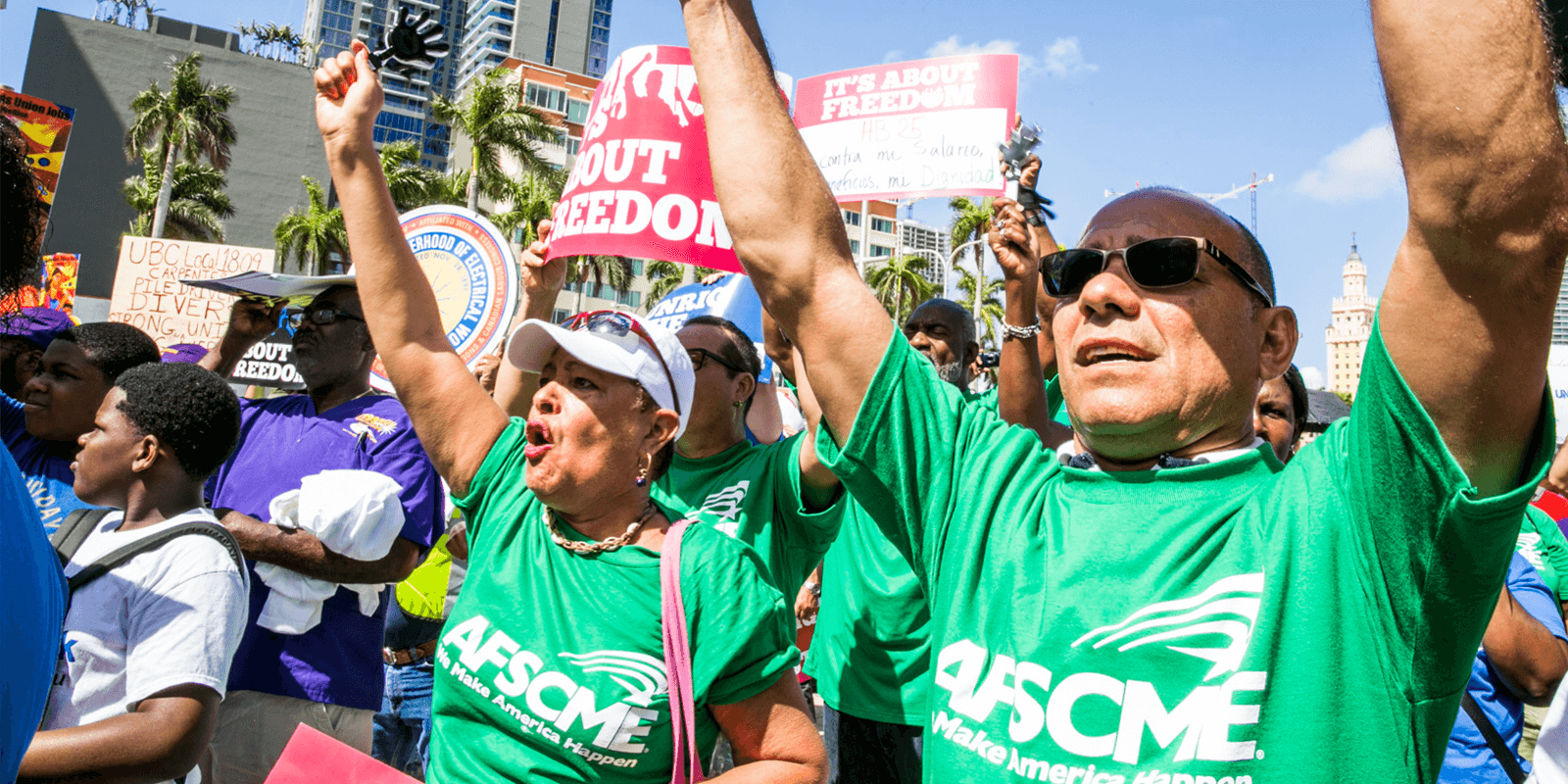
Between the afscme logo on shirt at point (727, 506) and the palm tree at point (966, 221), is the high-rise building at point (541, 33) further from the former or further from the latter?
the afscme logo on shirt at point (727, 506)

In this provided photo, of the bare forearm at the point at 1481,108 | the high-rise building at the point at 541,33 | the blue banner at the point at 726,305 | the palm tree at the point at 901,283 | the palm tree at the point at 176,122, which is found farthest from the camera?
the high-rise building at the point at 541,33

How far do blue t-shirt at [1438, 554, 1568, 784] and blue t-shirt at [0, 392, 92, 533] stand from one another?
170 inches

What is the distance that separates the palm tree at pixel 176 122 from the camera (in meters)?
34.8

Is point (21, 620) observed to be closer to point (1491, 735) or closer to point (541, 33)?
point (1491, 735)

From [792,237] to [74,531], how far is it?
2.09m

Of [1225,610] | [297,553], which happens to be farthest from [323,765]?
[1225,610]

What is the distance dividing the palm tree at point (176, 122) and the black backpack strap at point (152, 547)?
124 ft

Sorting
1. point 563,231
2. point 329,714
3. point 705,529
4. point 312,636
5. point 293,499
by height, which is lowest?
point 329,714

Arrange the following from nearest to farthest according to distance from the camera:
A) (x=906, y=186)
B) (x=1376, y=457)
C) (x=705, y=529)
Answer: (x=1376, y=457) → (x=705, y=529) → (x=906, y=186)

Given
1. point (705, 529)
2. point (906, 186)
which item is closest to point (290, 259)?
point (906, 186)

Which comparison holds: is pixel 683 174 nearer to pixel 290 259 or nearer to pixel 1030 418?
pixel 1030 418

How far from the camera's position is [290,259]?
4125cm

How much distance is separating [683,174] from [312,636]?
204 centimetres

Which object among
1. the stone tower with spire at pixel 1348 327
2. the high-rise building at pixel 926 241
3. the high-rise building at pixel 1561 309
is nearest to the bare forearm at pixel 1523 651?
the high-rise building at pixel 1561 309
